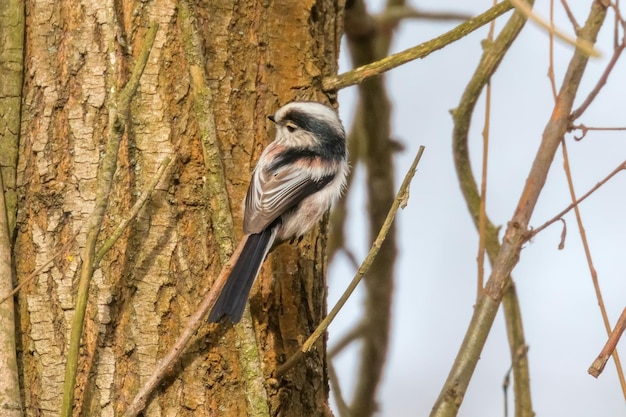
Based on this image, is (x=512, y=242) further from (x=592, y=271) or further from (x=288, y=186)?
(x=288, y=186)

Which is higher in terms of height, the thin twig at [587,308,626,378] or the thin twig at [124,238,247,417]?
the thin twig at [124,238,247,417]

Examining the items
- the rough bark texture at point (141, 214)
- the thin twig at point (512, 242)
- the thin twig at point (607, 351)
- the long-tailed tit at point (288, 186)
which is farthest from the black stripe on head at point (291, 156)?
the thin twig at point (607, 351)

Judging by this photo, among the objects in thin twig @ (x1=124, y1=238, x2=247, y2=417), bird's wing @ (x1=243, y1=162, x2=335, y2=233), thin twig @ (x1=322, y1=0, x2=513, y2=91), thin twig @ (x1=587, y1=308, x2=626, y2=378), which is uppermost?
thin twig @ (x1=322, y1=0, x2=513, y2=91)

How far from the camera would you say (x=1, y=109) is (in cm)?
243

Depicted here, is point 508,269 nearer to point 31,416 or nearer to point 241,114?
point 241,114

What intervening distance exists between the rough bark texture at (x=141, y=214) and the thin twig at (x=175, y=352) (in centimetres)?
5

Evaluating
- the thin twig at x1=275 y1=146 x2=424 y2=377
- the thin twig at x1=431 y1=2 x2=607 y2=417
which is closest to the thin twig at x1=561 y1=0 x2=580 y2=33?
the thin twig at x1=431 y1=2 x2=607 y2=417

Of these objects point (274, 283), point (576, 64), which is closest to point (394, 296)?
point (274, 283)

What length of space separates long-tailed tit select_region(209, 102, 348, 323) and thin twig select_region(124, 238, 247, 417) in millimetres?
25

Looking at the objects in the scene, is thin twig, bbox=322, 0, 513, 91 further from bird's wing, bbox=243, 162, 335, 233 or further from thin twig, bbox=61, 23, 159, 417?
thin twig, bbox=61, 23, 159, 417

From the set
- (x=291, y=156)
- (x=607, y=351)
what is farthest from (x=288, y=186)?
(x=607, y=351)

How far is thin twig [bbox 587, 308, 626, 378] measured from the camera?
2.02m

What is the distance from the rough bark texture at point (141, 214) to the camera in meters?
2.29

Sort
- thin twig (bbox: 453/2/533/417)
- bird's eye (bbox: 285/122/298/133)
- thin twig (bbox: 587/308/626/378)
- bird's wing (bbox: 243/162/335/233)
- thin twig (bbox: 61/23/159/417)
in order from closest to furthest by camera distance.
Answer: thin twig (bbox: 587/308/626/378) → thin twig (bbox: 61/23/159/417) → bird's wing (bbox: 243/162/335/233) → bird's eye (bbox: 285/122/298/133) → thin twig (bbox: 453/2/533/417)
